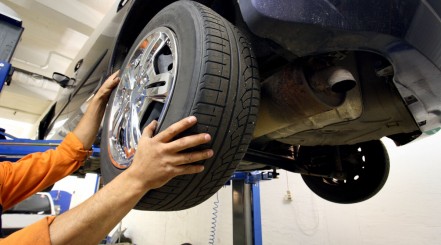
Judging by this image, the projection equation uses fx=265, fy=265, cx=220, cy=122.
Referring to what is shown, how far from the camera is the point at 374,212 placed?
2.17 m

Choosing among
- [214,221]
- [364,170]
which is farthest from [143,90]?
[214,221]

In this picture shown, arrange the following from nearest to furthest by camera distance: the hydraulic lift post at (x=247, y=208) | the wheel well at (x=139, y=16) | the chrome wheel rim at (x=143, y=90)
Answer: the chrome wheel rim at (x=143, y=90), the wheel well at (x=139, y=16), the hydraulic lift post at (x=247, y=208)

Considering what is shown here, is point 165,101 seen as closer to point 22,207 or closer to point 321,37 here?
point 321,37

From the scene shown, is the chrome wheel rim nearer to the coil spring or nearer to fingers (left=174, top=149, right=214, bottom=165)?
fingers (left=174, top=149, right=214, bottom=165)

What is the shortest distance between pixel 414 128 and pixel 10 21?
232 cm

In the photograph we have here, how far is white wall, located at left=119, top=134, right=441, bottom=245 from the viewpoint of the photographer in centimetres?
192

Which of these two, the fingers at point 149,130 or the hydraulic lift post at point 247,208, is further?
the hydraulic lift post at point 247,208

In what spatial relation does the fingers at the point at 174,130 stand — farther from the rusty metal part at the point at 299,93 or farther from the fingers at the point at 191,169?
the rusty metal part at the point at 299,93

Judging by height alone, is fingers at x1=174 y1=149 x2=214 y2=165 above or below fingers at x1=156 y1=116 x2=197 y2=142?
below

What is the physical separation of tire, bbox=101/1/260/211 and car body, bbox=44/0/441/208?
70 mm

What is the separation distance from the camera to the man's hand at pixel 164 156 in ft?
1.78

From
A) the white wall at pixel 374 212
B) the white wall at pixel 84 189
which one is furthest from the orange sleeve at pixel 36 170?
the white wall at pixel 84 189

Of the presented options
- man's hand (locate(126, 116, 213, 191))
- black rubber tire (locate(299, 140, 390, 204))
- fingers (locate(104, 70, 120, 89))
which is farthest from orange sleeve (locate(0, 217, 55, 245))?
black rubber tire (locate(299, 140, 390, 204))

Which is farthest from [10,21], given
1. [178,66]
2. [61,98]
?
[178,66]
